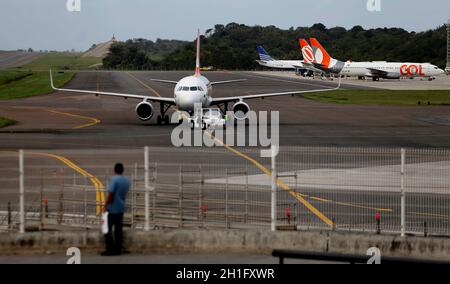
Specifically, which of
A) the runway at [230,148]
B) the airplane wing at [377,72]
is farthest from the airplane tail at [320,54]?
the runway at [230,148]

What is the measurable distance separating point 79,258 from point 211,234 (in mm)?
2798


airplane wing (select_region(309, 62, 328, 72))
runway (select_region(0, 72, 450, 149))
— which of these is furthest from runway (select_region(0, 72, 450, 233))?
airplane wing (select_region(309, 62, 328, 72))

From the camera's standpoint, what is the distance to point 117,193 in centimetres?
1680

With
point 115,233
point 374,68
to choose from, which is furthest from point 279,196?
point 374,68

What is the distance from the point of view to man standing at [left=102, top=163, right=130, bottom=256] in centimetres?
1672

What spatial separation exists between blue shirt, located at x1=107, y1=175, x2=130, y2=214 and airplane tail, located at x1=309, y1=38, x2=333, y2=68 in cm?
12077

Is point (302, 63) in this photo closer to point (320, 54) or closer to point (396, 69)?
point (320, 54)

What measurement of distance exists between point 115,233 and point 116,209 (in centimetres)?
48

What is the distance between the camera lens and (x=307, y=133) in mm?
48031

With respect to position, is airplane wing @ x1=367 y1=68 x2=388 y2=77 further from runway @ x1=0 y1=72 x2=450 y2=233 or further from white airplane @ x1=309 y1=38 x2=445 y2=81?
runway @ x1=0 y1=72 x2=450 y2=233

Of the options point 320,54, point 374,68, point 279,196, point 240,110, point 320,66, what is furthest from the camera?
point 320,66

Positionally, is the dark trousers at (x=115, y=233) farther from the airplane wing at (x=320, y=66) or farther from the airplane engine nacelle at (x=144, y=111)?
the airplane wing at (x=320, y=66)

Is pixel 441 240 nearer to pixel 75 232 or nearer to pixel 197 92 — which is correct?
pixel 75 232
